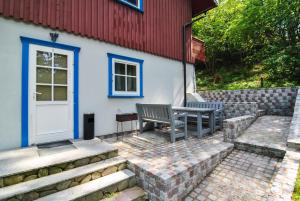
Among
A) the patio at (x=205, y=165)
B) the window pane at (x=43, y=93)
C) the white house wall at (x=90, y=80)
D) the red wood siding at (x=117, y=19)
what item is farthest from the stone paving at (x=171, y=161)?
the red wood siding at (x=117, y=19)

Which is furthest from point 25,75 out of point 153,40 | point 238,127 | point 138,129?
point 238,127

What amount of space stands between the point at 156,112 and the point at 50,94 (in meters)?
2.57

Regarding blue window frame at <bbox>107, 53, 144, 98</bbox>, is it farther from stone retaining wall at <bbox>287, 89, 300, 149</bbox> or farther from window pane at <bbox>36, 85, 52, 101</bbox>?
stone retaining wall at <bbox>287, 89, 300, 149</bbox>

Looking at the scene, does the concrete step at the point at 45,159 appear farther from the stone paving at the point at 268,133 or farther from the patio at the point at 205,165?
the stone paving at the point at 268,133

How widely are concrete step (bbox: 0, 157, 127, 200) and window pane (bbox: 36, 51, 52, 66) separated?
2499 mm

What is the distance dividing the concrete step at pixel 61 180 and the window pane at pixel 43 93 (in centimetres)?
190

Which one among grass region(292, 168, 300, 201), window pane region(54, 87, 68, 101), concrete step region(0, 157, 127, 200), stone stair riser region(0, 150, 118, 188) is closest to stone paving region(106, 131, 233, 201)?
concrete step region(0, 157, 127, 200)

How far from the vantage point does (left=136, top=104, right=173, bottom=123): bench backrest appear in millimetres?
4264

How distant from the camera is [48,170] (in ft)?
8.63

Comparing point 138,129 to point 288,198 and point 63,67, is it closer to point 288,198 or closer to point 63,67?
point 63,67

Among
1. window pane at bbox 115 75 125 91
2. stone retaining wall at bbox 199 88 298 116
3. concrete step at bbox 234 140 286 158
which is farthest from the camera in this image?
stone retaining wall at bbox 199 88 298 116

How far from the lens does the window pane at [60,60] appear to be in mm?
4071

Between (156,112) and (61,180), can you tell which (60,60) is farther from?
(61,180)

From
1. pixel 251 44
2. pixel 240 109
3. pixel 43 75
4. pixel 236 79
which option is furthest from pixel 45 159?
pixel 251 44
